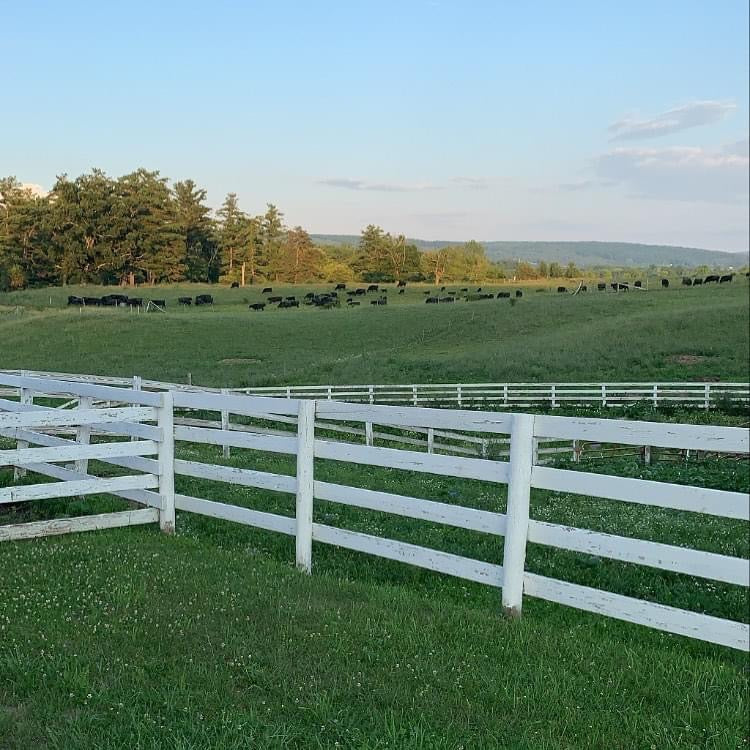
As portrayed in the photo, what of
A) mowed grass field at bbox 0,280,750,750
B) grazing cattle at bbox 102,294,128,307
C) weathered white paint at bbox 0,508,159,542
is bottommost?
mowed grass field at bbox 0,280,750,750

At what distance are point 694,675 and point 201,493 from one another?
693 centimetres

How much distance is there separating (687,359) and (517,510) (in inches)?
1395

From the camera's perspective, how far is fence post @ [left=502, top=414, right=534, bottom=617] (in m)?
5.11

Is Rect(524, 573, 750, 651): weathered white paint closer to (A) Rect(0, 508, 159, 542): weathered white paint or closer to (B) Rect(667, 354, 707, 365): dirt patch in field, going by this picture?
(A) Rect(0, 508, 159, 542): weathered white paint

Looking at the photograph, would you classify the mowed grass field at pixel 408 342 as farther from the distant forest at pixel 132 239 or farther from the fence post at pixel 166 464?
the fence post at pixel 166 464

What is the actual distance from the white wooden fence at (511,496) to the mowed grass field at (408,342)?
25673 millimetres

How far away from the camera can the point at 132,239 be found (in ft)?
272

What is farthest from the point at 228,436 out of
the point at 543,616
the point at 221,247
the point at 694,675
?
the point at 221,247

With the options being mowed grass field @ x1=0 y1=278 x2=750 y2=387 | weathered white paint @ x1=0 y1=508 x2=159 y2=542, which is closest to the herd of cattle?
mowed grass field @ x1=0 y1=278 x2=750 y2=387

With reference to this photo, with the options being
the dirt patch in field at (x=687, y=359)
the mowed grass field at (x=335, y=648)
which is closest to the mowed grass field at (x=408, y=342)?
the dirt patch in field at (x=687, y=359)

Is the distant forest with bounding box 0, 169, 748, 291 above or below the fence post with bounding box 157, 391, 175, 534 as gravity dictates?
above

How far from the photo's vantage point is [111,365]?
119 ft

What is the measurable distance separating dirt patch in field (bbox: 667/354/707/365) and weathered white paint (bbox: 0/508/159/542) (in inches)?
1328

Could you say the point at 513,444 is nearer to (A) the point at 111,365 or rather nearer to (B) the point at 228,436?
(B) the point at 228,436
